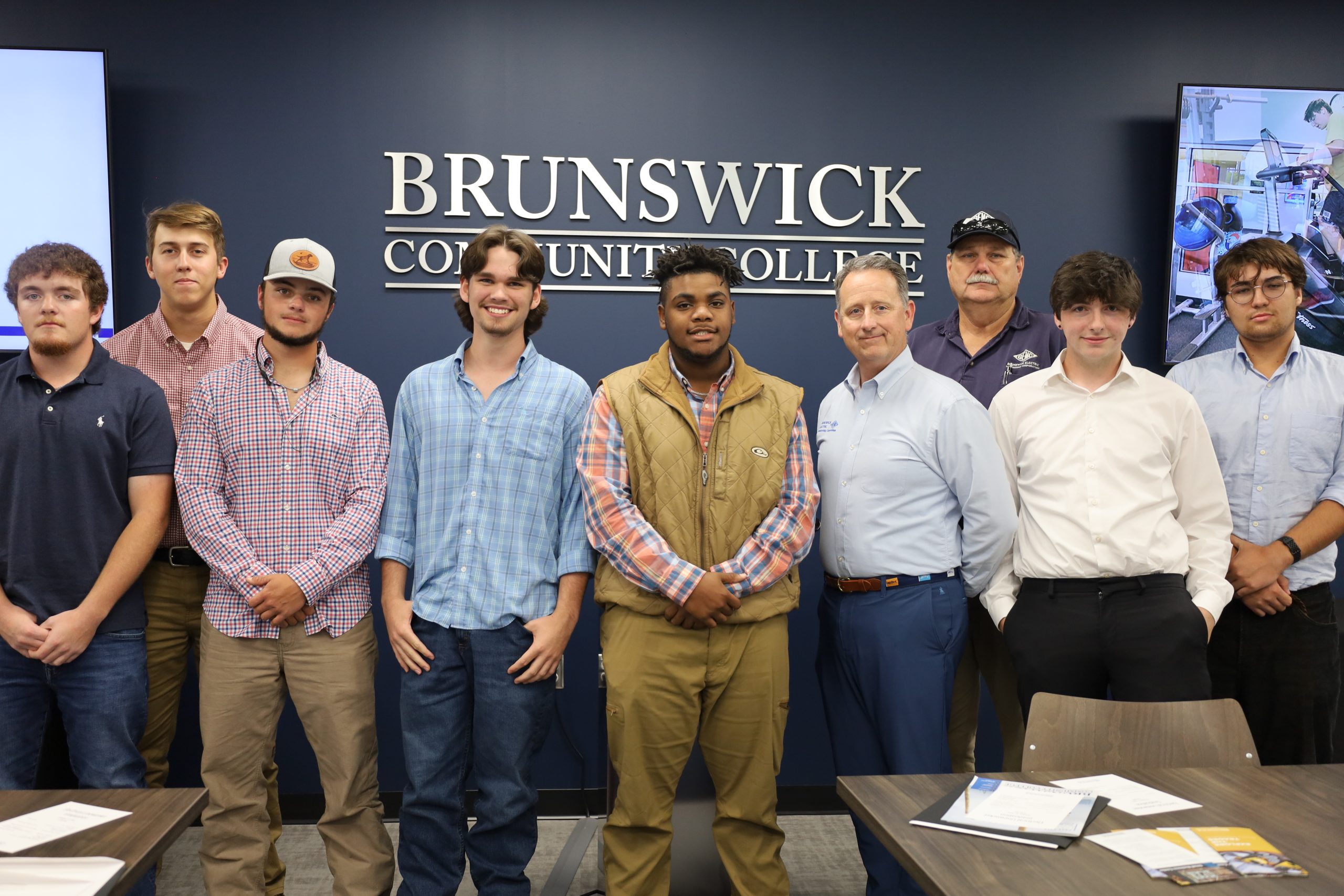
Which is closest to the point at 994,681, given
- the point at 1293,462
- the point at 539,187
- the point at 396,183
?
the point at 1293,462

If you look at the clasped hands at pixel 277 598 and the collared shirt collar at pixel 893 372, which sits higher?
the collared shirt collar at pixel 893 372

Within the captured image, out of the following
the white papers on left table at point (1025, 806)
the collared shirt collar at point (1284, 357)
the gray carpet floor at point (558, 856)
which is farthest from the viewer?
the gray carpet floor at point (558, 856)

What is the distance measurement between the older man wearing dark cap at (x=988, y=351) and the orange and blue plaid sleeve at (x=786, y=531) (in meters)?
0.71

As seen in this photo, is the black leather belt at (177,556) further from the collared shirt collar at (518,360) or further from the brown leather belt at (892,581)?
the brown leather belt at (892,581)

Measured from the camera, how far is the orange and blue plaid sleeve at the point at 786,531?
7.70ft

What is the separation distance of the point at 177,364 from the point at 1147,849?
2.77 meters

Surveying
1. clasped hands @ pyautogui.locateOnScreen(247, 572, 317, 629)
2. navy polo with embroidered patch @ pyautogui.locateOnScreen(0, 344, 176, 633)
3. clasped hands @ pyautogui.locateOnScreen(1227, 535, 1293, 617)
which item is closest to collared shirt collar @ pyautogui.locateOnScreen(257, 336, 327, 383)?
navy polo with embroidered patch @ pyautogui.locateOnScreen(0, 344, 176, 633)

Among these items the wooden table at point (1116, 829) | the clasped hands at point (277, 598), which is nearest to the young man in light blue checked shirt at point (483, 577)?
the clasped hands at point (277, 598)

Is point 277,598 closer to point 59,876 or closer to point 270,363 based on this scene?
point 270,363

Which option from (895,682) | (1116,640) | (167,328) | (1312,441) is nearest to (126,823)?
(895,682)

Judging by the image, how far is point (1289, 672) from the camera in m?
2.69

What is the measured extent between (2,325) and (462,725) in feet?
7.56

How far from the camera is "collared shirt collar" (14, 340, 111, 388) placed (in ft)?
8.05

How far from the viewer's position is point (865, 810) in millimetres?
Result: 1581
